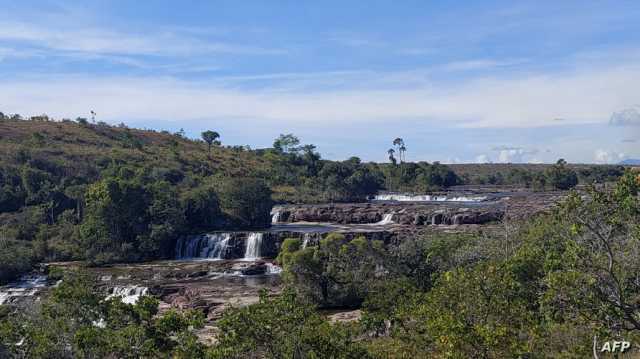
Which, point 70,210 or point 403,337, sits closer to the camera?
point 403,337

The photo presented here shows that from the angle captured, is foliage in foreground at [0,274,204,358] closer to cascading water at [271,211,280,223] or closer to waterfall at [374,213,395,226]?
waterfall at [374,213,395,226]

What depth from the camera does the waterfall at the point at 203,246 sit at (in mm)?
55594

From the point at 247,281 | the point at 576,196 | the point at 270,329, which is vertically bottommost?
the point at 247,281

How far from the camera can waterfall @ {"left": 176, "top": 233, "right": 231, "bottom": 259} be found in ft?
182

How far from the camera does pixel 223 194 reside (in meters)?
67.3

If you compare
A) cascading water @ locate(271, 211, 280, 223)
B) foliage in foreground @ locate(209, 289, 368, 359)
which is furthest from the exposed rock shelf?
foliage in foreground @ locate(209, 289, 368, 359)

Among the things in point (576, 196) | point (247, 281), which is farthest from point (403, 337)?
point (247, 281)

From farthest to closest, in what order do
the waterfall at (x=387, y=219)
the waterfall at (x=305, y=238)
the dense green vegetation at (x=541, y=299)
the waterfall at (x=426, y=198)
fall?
the waterfall at (x=426, y=198), the waterfall at (x=387, y=219), the waterfall at (x=305, y=238), the dense green vegetation at (x=541, y=299)

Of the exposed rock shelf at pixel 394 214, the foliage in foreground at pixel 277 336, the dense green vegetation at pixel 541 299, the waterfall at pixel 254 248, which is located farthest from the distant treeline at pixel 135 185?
the foliage in foreground at pixel 277 336

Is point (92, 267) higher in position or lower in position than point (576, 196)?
lower

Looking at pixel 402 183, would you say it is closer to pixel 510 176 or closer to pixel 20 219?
pixel 510 176

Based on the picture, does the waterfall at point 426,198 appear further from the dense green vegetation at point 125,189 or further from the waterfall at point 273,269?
the waterfall at point 273,269

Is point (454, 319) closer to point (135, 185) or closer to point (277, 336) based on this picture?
point (277, 336)

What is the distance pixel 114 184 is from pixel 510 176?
96367 millimetres
